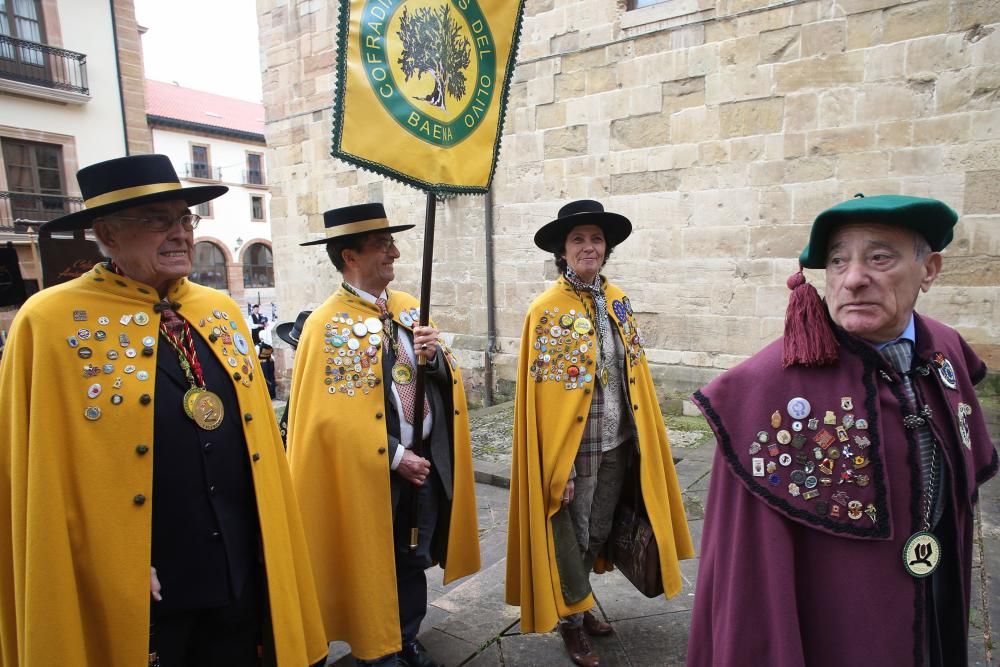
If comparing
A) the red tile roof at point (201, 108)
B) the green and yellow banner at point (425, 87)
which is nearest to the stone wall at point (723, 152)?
the green and yellow banner at point (425, 87)

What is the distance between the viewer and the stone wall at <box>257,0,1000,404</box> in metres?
4.98

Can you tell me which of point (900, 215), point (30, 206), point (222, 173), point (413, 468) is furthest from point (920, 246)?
point (222, 173)

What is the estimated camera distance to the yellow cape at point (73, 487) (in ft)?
5.39

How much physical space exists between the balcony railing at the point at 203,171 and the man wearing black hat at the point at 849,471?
117ft

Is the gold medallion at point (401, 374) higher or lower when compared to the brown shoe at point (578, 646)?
higher

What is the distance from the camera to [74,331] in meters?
1.77

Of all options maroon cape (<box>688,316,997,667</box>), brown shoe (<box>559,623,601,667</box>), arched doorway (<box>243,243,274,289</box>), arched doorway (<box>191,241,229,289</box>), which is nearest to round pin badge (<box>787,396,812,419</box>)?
maroon cape (<box>688,316,997,667</box>)

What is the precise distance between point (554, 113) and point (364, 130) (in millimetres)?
5529

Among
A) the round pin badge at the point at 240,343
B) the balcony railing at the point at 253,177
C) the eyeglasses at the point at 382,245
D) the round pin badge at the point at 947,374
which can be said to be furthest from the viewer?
the balcony railing at the point at 253,177

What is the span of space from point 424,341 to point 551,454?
2.49 ft

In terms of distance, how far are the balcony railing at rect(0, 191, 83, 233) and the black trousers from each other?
66.6 ft

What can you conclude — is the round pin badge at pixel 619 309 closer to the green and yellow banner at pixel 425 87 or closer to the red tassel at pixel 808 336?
the green and yellow banner at pixel 425 87

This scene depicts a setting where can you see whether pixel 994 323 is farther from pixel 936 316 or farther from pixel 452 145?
pixel 452 145

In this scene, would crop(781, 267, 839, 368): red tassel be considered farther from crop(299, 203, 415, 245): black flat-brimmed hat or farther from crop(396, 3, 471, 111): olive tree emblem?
crop(299, 203, 415, 245): black flat-brimmed hat
